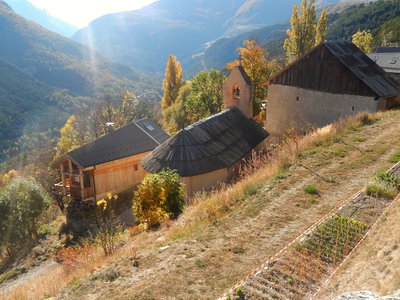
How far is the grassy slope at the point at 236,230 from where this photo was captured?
709 cm

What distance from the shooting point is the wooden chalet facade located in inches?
917

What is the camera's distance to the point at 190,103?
144ft

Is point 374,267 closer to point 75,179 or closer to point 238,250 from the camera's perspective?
point 238,250

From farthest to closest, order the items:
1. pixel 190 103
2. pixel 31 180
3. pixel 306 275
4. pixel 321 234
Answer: pixel 190 103 → pixel 31 180 → pixel 321 234 → pixel 306 275

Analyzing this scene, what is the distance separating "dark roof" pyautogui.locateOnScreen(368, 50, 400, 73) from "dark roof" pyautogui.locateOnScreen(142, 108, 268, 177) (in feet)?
118

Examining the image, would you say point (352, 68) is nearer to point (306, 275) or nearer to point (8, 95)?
point (306, 275)

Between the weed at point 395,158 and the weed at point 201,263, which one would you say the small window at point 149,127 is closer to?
the weed at point 395,158

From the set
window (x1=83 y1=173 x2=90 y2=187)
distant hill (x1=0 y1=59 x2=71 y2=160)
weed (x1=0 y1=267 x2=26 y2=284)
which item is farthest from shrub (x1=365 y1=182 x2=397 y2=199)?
distant hill (x1=0 y1=59 x2=71 y2=160)

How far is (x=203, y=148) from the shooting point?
59.4ft

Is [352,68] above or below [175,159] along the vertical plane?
above

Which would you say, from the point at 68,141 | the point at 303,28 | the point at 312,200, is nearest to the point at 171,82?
the point at 68,141

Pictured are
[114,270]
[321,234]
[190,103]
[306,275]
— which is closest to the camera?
[306,275]

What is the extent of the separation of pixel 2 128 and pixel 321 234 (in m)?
→ 153

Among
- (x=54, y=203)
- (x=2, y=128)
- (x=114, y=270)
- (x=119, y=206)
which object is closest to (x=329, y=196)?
(x=114, y=270)
